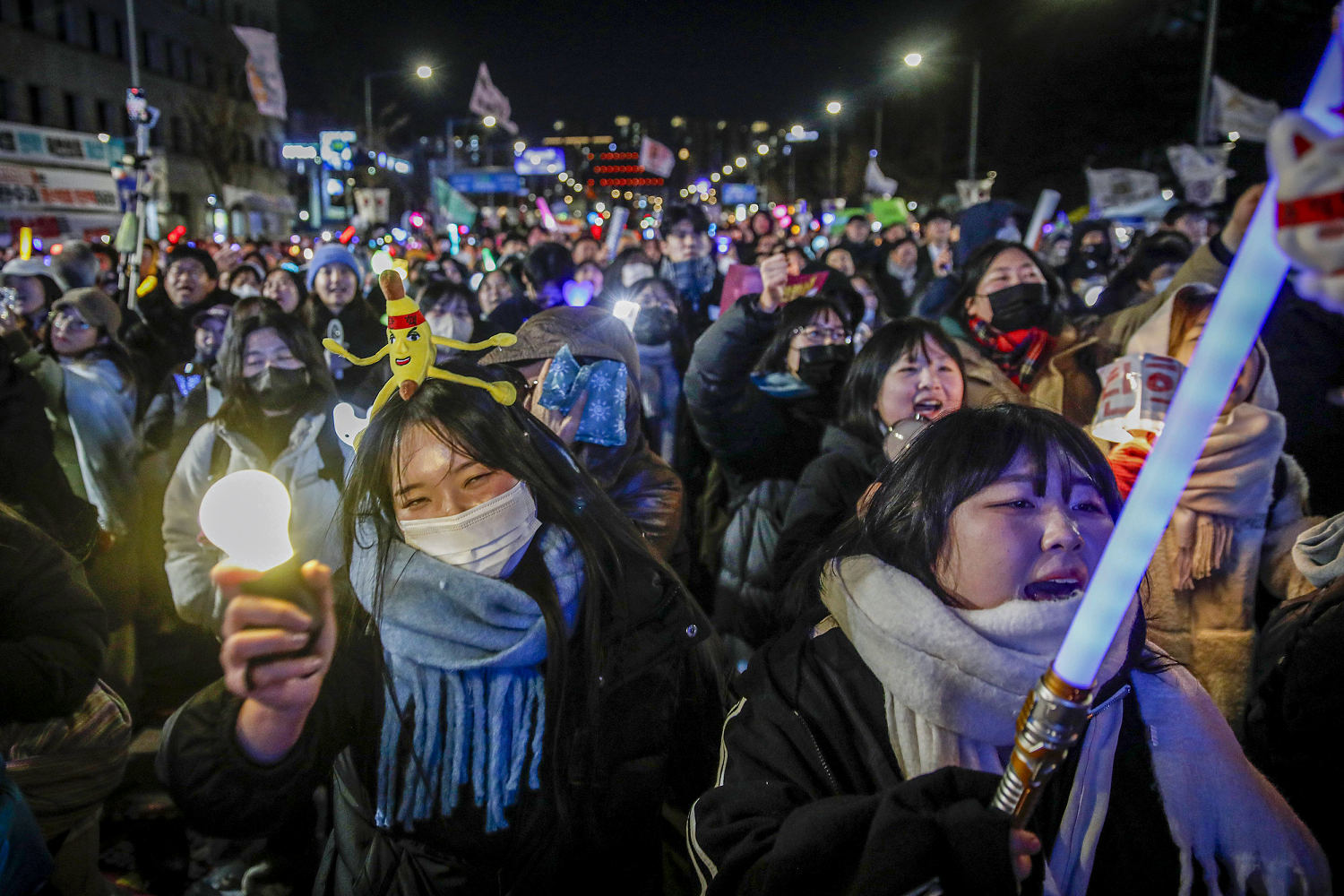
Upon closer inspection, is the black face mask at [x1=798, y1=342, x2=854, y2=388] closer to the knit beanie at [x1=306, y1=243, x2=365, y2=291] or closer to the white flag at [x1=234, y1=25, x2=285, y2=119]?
the knit beanie at [x1=306, y1=243, x2=365, y2=291]

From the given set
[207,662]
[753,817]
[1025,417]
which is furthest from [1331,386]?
[207,662]

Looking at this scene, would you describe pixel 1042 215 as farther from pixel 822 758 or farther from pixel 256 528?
pixel 256 528

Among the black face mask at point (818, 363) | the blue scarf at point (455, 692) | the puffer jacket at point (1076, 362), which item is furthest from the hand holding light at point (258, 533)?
the black face mask at point (818, 363)

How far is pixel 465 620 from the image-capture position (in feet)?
6.34

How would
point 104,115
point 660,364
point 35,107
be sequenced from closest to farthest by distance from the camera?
point 660,364 < point 35,107 < point 104,115

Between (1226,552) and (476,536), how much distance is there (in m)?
2.26

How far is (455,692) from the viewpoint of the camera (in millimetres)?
1937

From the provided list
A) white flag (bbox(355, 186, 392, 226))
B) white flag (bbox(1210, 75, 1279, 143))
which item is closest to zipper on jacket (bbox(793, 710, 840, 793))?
white flag (bbox(1210, 75, 1279, 143))

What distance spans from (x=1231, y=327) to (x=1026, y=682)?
0.84 metres

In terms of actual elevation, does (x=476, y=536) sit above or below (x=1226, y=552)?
above

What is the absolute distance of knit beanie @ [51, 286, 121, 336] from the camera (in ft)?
17.7

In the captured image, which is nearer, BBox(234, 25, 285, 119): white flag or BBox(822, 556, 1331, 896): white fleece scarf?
BBox(822, 556, 1331, 896): white fleece scarf

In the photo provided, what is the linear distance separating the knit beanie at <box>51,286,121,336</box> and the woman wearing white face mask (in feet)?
14.5

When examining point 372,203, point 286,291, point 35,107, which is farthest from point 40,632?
point 35,107
